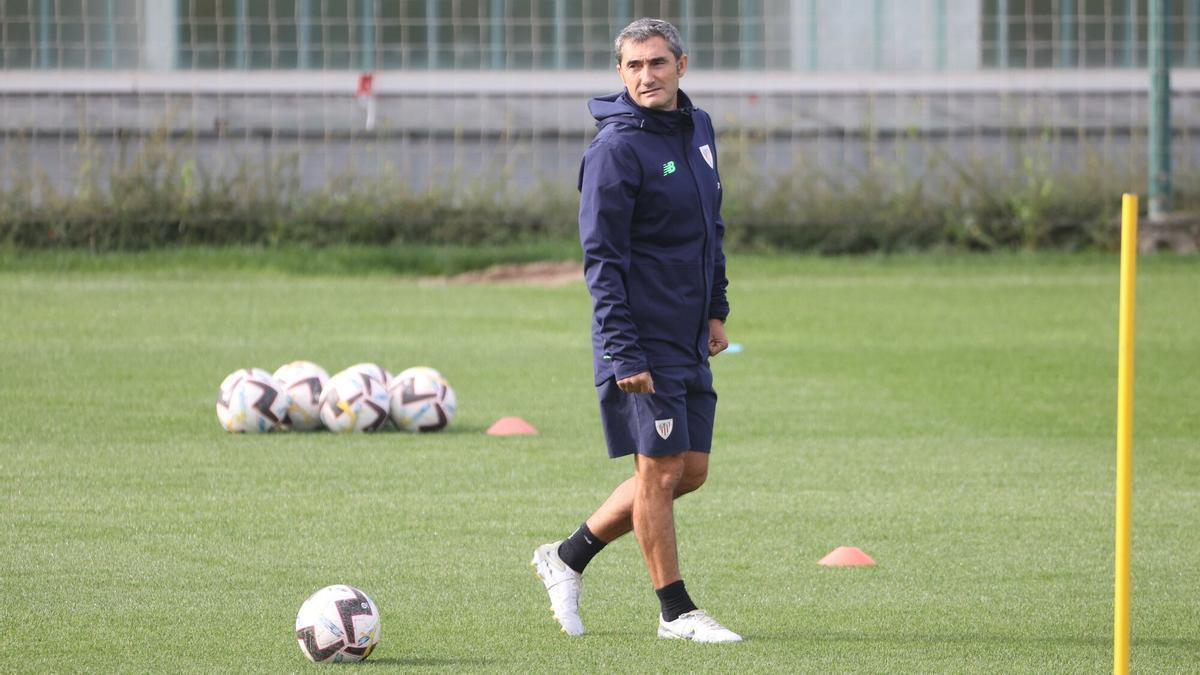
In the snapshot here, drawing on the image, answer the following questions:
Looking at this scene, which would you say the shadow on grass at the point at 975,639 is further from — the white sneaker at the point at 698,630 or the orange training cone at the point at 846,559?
the orange training cone at the point at 846,559

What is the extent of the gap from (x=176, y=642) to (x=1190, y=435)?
7.72 metres

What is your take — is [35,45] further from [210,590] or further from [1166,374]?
[210,590]

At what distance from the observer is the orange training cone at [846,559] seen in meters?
8.09

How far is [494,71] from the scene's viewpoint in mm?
26781

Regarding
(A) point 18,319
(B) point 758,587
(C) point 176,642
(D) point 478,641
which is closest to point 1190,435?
(B) point 758,587

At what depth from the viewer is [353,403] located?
39.1ft

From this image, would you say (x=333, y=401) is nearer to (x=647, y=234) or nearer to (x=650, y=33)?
(x=647, y=234)

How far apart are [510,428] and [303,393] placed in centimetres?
135

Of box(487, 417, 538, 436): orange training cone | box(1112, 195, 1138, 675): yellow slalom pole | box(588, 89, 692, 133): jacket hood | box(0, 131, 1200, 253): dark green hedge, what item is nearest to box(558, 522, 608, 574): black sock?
box(588, 89, 692, 133): jacket hood

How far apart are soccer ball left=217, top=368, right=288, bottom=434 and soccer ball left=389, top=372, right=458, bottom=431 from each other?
2.33ft

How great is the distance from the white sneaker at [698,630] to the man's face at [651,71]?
1.79 meters

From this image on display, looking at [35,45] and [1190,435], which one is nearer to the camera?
[1190,435]

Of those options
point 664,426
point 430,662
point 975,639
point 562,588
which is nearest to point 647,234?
point 664,426

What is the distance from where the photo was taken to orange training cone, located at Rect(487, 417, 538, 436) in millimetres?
12102
